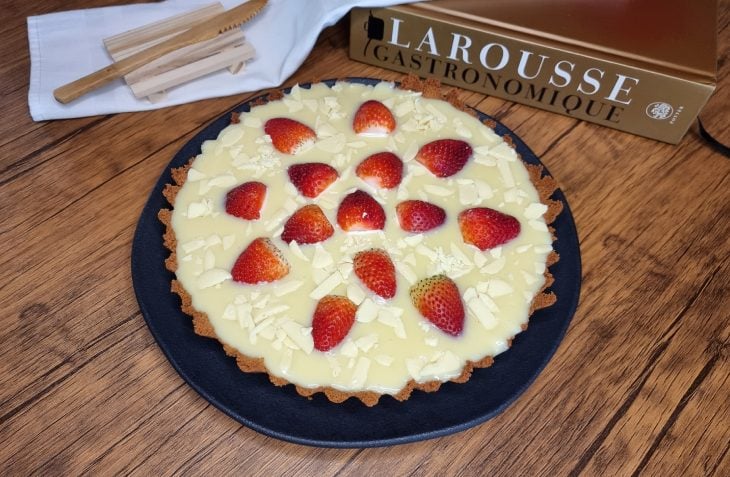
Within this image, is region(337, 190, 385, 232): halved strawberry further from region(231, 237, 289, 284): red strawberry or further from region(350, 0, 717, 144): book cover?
region(350, 0, 717, 144): book cover

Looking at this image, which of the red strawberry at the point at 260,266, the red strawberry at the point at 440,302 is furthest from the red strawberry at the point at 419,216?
the red strawberry at the point at 260,266

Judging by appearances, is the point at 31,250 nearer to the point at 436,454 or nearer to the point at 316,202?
the point at 316,202

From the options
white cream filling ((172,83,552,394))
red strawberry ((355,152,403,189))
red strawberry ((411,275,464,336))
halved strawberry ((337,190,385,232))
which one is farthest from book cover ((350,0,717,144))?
red strawberry ((411,275,464,336))

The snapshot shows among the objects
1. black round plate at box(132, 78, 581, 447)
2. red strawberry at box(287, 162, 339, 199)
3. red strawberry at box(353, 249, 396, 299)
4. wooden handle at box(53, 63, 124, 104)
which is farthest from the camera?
wooden handle at box(53, 63, 124, 104)

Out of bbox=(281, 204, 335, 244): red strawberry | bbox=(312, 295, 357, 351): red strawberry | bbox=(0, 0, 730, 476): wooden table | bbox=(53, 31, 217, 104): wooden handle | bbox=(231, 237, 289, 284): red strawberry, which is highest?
bbox=(53, 31, 217, 104): wooden handle

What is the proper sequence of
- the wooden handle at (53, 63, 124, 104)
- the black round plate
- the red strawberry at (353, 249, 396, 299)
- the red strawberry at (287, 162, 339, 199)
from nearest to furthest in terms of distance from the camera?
the black round plate < the red strawberry at (353, 249, 396, 299) < the red strawberry at (287, 162, 339, 199) < the wooden handle at (53, 63, 124, 104)

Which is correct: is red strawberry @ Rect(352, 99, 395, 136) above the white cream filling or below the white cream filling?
above
